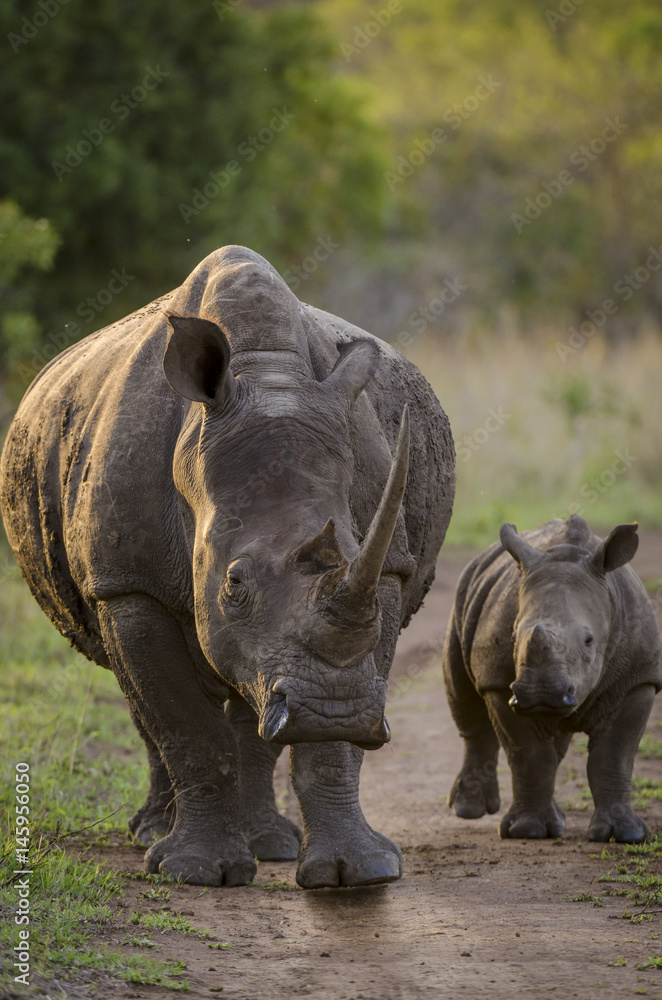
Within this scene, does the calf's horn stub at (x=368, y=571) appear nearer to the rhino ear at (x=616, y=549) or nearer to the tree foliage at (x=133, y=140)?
the rhino ear at (x=616, y=549)

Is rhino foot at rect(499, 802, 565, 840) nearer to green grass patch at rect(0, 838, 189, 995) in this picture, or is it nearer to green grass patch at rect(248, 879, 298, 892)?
green grass patch at rect(248, 879, 298, 892)

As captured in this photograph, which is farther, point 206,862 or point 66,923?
point 206,862

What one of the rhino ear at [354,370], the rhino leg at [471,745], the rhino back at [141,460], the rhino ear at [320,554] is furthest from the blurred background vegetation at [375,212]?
the rhino ear at [320,554]

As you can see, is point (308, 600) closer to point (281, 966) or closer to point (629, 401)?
point (281, 966)

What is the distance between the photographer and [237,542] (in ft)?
14.4

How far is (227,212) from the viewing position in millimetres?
18219

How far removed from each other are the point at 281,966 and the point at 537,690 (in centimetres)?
179

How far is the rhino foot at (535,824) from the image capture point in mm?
5859

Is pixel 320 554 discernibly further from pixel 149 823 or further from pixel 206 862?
pixel 149 823

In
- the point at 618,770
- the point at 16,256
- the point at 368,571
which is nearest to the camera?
the point at 368,571

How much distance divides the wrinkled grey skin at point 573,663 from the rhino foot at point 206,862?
1.18 m

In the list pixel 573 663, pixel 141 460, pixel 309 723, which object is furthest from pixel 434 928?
pixel 141 460

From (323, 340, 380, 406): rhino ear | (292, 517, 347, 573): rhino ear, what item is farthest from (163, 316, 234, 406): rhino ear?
(292, 517, 347, 573): rhino ear

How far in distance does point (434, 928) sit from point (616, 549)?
6.88 ft
